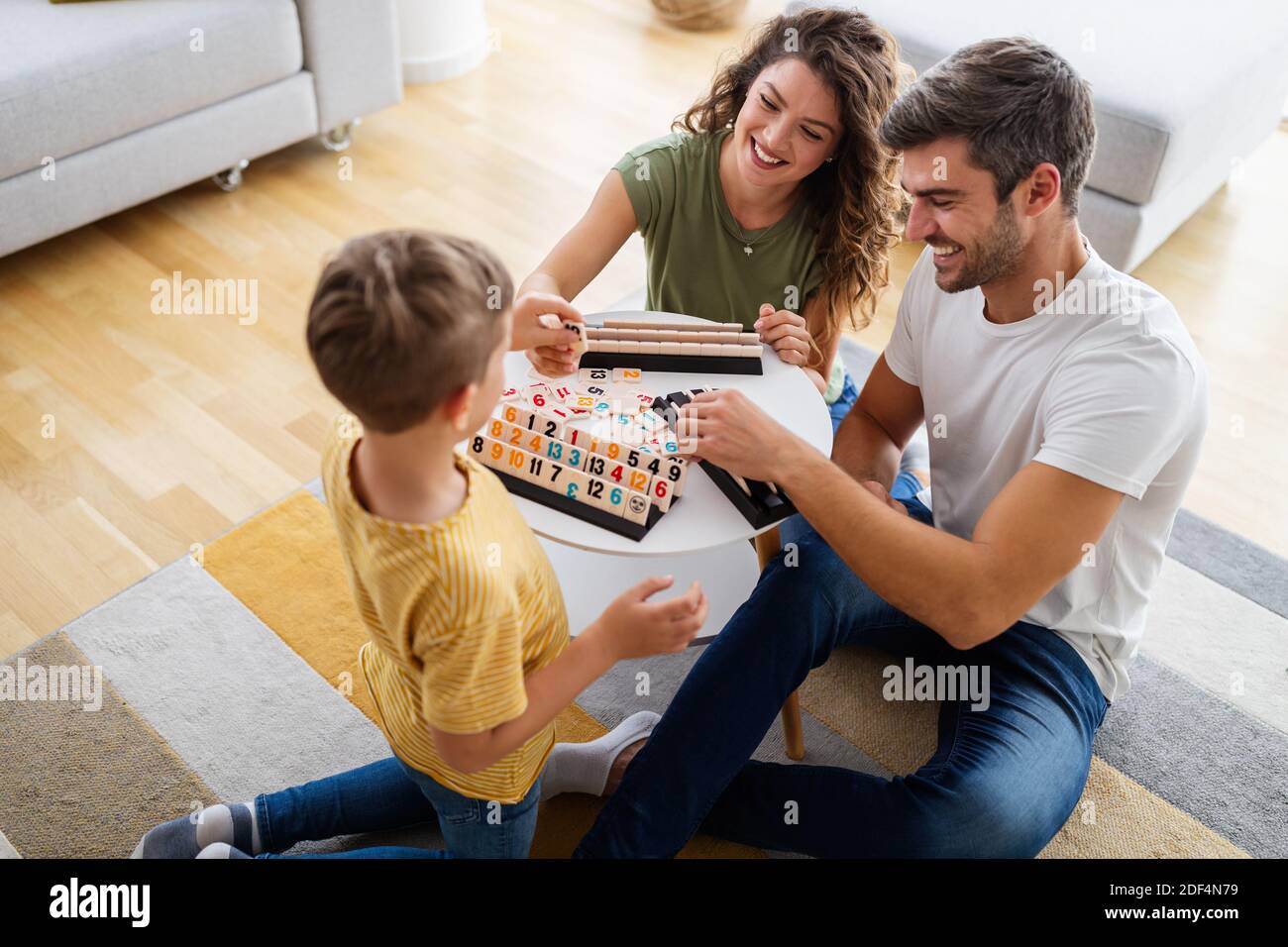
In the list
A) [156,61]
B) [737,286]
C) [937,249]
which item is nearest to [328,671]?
[737,286]

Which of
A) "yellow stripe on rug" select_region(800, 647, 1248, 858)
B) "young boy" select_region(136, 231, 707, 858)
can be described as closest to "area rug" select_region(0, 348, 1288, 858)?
"yellow stripe on rug" select_region(800, 647, 1248, 858)

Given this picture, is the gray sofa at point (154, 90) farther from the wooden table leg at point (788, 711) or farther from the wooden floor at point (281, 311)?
the wooden table leg at point (788, 711)

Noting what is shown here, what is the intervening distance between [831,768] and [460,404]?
84 centimetres

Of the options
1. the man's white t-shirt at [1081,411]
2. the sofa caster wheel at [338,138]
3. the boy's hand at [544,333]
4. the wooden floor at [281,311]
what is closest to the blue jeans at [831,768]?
the man's white t-shirt at [1081,411]

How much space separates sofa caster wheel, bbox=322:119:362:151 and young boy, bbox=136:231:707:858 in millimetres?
2343

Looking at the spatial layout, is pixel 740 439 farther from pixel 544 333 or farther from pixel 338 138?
pixel 338 138

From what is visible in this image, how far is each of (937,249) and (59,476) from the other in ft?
5.75

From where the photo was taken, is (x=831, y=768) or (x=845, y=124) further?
(x=845, y=124)

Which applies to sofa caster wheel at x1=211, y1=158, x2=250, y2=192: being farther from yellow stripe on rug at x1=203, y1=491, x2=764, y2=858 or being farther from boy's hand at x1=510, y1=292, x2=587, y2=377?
boy's hand at x1=510, y1=292, x2=587, y2=377

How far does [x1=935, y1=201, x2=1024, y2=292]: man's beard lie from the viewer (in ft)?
4.70

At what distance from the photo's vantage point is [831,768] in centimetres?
151

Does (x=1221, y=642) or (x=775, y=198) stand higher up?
(x=775, y=198)

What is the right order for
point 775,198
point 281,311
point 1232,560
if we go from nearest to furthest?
point 775,198, point 1232,560, point 281,311

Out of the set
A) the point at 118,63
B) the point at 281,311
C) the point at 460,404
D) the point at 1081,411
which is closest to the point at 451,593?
the point at 460,404
